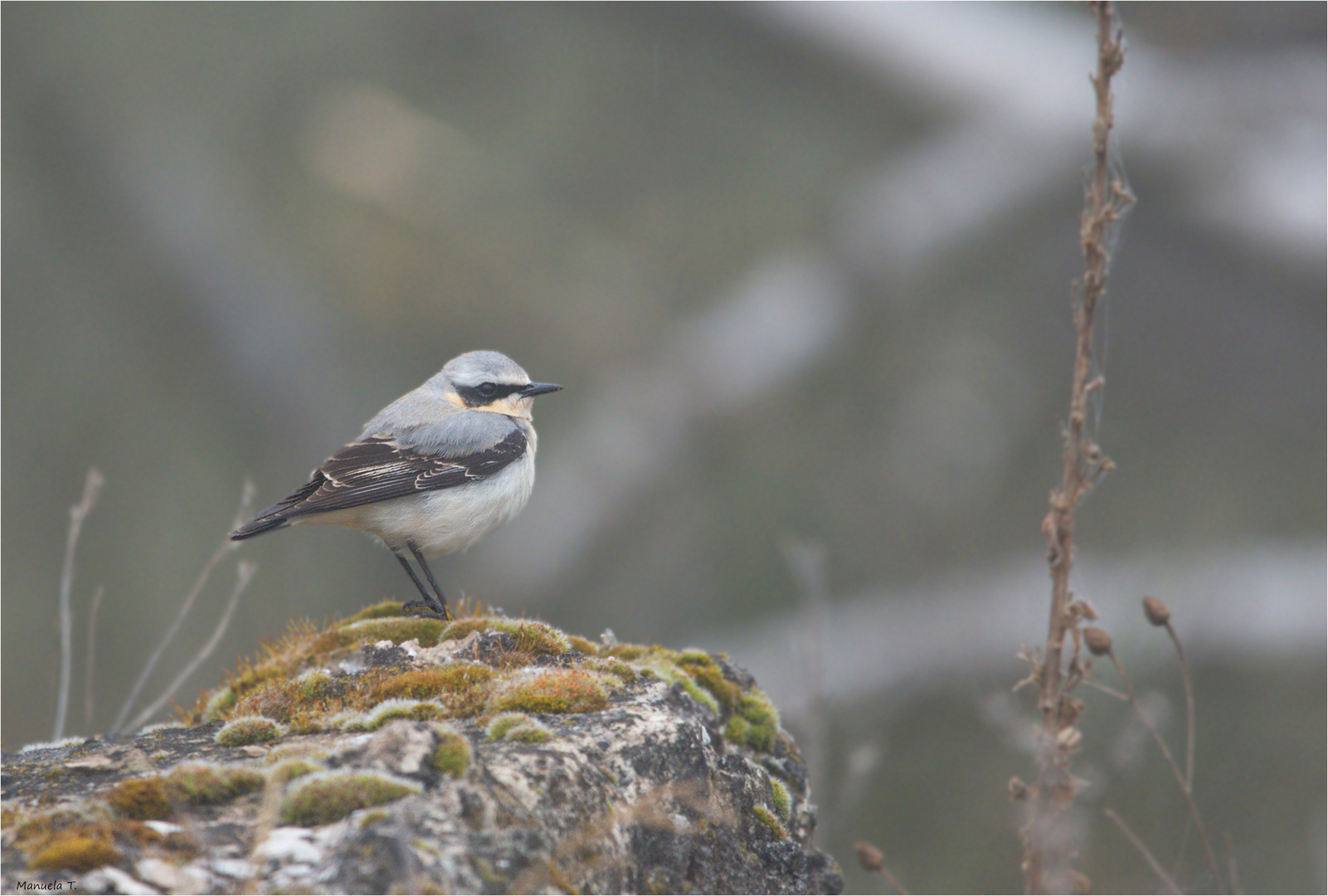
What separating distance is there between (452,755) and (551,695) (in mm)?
777

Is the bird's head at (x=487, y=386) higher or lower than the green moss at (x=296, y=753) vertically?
higher

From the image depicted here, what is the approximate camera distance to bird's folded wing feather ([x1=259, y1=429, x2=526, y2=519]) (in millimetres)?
5227

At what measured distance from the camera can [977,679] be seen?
10.8m

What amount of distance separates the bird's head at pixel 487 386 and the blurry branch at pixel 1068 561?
3.86 metres

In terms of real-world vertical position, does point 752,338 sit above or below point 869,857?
above

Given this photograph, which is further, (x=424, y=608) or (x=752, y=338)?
(x=752, y=338)

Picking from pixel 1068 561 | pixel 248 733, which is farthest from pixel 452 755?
pixel 1068 561

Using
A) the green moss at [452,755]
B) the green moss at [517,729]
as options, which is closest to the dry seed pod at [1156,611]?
the green moss at [517,729]

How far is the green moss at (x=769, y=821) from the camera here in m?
3.62

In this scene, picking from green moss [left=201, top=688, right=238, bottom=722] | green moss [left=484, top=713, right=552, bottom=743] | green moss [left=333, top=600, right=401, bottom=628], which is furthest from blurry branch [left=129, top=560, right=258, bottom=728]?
green moss [left=484, top=713, right=552, bottom=743]

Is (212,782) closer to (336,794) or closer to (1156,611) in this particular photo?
(336,794)

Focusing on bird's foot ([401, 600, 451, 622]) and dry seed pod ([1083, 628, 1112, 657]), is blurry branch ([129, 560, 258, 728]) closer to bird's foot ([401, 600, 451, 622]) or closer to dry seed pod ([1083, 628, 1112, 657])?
bird's foot ([401, 600, 451, 622])

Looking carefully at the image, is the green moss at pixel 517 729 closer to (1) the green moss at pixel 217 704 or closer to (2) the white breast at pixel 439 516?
(1) the green moss at pixel 217 704

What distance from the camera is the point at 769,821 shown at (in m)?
3.63
